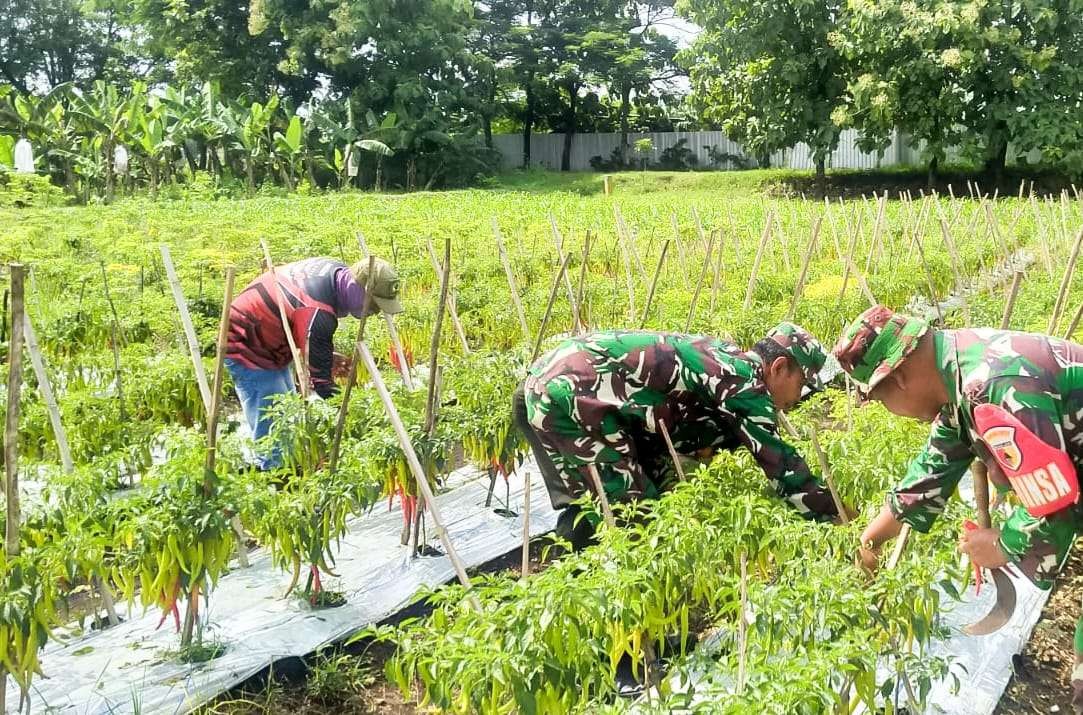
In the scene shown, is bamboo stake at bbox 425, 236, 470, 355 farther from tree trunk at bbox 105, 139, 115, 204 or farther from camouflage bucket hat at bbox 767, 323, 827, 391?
tree trunk at bbox 105, 139, 115, 204

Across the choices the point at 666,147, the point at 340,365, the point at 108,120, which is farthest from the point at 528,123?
the point at 340,365

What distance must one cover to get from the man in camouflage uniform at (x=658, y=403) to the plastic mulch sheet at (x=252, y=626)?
3.00 ft

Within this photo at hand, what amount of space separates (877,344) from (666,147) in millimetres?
27955

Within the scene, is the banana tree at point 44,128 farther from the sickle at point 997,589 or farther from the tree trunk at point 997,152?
the sickle at point 997,589

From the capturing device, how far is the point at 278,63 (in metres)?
25.6

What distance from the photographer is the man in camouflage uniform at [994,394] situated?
1923mm

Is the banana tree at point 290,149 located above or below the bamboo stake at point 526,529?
above

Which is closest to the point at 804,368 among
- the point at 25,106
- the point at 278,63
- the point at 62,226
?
the point at 62,226

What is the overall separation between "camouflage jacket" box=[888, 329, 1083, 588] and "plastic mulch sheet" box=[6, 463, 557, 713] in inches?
86.8

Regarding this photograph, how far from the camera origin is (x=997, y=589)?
229cm

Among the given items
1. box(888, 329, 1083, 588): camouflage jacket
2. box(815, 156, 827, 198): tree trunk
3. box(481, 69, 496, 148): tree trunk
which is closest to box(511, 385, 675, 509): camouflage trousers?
box(888, 329, 1083, 588): camouflage jacket

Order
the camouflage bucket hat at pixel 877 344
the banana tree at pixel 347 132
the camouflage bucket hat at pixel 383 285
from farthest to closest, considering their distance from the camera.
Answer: the banana tree at pixel 347 132
the camouflage bucket hat at pixel 383 285
the camouflage bucket hat at pixel 877 344

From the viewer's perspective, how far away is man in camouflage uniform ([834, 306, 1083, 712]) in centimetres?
192

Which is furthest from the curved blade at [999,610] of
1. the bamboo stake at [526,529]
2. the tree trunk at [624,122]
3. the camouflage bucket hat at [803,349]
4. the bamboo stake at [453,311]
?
the tree trunk at [624,122]
